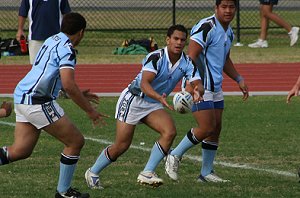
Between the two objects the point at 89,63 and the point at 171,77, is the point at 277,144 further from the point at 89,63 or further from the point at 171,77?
the point at 89,63

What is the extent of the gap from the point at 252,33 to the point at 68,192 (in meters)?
19.6

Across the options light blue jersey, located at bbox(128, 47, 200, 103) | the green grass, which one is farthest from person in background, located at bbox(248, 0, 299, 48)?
light blue jersey, located at bbox(128, 47, 200, 103)

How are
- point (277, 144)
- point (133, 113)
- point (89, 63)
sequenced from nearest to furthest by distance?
point (133, 113) → point (277, 144) → point (89, 63)

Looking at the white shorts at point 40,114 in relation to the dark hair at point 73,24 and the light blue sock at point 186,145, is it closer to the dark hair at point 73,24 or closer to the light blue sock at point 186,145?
the dark hair at point 73,24

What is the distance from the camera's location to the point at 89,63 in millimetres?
23734

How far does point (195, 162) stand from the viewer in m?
12.7

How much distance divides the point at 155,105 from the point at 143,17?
23250 millimetres

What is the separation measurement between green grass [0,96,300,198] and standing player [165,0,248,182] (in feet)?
0.86

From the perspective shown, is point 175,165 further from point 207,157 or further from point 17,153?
point 17,153

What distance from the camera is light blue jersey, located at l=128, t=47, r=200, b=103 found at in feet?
35.1

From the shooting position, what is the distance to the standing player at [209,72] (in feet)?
36.9

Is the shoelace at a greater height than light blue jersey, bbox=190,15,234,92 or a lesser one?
lesser

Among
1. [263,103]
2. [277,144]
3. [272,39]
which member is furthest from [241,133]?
[272,39]

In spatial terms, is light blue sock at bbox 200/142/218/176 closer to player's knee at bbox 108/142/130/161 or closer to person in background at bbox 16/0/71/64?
player's knee at bbox 108/142/130/161
